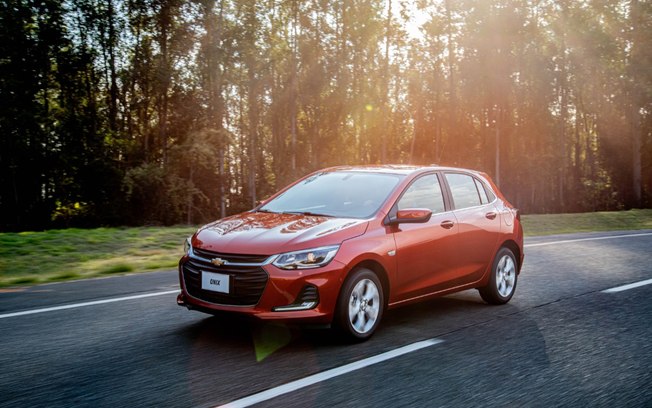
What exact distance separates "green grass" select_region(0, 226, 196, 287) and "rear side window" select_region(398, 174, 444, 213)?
607 centimetres

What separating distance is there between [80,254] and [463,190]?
27.1 ft

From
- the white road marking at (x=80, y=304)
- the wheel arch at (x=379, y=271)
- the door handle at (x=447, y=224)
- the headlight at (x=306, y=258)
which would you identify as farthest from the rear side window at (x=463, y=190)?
the white road marking at (x=80, y=304)

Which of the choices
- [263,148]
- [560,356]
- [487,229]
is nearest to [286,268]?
[560,356]

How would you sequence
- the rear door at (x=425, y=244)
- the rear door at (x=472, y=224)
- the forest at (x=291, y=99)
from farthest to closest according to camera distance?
the forest at (x=291, y=99) → the rear door at (x=472, y=224) → the rear door at (x=425, y=244)

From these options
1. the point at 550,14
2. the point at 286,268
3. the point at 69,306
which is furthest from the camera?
the point at 550,14

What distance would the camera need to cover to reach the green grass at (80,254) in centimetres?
1088

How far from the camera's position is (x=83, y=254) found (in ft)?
41.8

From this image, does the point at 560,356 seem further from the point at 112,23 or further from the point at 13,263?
the point at 112,23

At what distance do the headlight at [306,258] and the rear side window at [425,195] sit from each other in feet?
4.26

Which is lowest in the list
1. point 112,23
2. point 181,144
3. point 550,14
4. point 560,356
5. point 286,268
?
point 560,356

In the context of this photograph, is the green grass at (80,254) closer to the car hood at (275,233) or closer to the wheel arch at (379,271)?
the car hood at (275,233)

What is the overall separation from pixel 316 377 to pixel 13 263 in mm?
8655

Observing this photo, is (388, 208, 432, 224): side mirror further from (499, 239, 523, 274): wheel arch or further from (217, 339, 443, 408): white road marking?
(499, 239, 523, 274): wheel arch

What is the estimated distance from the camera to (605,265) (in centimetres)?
1205
